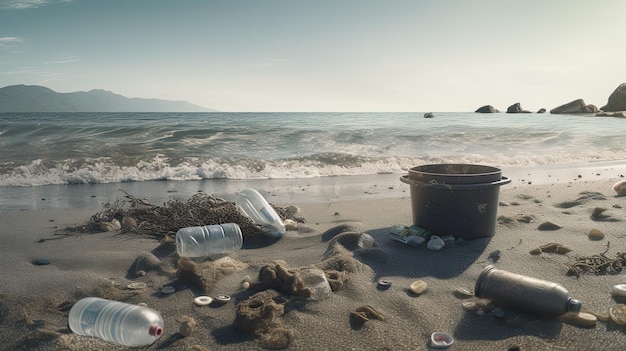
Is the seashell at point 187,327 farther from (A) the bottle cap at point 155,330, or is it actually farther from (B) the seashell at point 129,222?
(B) the seashell at point 129,222

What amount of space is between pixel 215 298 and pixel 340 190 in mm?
4449

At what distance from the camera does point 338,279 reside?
283 cm

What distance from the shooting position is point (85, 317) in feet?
7.30

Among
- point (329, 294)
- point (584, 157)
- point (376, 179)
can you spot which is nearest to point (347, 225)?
point (329, 294)

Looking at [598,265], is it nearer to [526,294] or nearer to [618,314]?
[618,314]

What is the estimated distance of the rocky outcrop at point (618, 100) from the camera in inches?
1634

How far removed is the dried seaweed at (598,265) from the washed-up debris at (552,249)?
19 centimetres

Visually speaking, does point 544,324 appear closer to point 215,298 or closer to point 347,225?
point 215,298

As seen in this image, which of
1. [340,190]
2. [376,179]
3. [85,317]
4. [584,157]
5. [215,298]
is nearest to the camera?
[85,317]

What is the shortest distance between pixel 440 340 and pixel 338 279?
2.73 ft

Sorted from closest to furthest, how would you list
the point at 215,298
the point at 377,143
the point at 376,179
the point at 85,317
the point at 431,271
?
the point at 85,317
the point at 215,298
the point at 431,271
the point at 376,179
the point at 377,143

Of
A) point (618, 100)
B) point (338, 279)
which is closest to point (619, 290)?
point (338, 279)

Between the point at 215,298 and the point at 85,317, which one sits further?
the point at 215,298

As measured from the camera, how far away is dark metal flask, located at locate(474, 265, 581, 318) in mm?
2295
